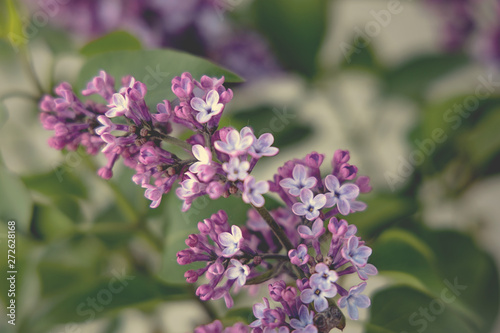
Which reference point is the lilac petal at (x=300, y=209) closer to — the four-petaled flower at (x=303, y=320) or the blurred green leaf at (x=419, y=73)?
the four-petaled flower at (x=303, y=320)

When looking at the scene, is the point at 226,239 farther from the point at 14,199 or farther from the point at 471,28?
the point at 471,28

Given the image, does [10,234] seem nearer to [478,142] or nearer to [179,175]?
[179,175]

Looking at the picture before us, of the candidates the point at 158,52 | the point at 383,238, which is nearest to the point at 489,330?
the point at 383,238

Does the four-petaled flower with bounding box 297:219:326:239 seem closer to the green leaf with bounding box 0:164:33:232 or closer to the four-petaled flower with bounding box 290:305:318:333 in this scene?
the four-petaled flower with bounding box 290:305:318:333

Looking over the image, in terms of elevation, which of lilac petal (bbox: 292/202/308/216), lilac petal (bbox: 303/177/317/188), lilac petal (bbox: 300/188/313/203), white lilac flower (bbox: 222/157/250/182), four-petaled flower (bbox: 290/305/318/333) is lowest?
four-petaled flower (bbox: 290/305/318/333)

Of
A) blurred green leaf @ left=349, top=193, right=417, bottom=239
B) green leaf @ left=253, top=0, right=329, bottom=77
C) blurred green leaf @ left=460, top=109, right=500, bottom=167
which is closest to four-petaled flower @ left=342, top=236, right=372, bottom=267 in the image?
blurred green leaf @ left=349, top=193, right=417, bottom=239

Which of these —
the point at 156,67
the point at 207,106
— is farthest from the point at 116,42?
the point at 207,106
